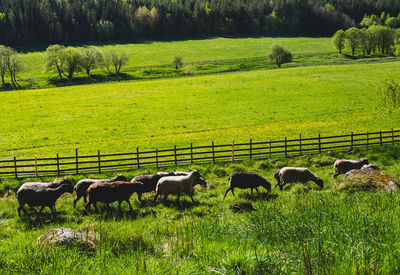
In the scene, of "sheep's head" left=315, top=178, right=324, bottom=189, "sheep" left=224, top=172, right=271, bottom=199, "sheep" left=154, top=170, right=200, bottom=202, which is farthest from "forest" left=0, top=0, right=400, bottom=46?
"sheep's head" left=315, top=178, right=324, bottom=189

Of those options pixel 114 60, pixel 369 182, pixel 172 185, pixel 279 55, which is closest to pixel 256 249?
pixel 172 185

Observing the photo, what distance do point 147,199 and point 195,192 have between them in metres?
2.59

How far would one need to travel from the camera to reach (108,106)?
5381cm

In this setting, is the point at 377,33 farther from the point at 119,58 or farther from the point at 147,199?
the point at 147,199

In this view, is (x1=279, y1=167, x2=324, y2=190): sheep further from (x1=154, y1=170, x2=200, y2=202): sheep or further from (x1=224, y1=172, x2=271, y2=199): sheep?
(x1=154, y1=170, x2=200, y2=202): sheep

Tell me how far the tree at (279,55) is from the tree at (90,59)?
168 feet

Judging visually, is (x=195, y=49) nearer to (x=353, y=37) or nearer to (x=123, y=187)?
(x=353, y=37)

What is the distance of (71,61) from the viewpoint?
92.2 metres

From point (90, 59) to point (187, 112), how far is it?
60.3 meters

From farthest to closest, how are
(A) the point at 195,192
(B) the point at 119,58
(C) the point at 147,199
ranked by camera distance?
(B) the point at 119,58
(A) the point at 195,192
(C) the point at 147,199

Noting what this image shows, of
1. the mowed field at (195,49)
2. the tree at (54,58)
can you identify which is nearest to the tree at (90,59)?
the tree at (54,58)

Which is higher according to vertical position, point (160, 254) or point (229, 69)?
point (229, 69)

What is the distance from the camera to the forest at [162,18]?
139375 millimetres

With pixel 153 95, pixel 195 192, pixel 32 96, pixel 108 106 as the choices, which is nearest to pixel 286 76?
pixel 153 95
